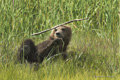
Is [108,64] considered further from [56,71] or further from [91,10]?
[91,10]

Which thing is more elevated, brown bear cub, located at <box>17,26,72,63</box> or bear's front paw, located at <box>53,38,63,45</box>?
bear's front paw, located at <box>53,38,63,45</box>

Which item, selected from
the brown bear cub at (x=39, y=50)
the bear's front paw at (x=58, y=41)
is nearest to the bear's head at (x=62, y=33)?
the brown bear cub at (x=39, y=50)

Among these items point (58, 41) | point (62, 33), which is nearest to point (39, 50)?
point (58, 41)

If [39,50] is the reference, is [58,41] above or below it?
above

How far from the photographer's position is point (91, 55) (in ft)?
14.3

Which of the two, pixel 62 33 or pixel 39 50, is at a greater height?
pixel 62 33

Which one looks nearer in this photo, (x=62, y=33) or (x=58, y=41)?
(x=58, y=41)

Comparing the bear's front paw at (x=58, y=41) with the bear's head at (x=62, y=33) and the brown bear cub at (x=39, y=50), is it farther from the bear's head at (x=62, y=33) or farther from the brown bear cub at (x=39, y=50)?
the bear's head at (x=62, y=33)

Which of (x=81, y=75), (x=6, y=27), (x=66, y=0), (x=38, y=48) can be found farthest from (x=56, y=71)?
(x=66, y=0)

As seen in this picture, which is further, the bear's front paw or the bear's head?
the bear's head

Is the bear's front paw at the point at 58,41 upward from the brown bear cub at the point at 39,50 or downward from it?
upward

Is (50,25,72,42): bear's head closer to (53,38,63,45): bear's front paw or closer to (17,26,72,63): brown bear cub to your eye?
(17,26,72,63): brown bear cub

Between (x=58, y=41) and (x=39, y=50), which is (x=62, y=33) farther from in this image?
(x=39, y=50)

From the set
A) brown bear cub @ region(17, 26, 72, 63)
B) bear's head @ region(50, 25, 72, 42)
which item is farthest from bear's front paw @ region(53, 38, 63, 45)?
bear's head @ region(50, 25, 72, 42)
